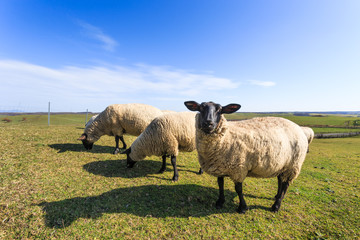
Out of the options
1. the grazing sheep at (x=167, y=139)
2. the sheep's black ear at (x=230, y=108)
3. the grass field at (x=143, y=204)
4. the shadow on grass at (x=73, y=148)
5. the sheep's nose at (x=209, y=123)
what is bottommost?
the grass field at (x=143, y=204)

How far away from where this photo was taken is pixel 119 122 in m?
11.1

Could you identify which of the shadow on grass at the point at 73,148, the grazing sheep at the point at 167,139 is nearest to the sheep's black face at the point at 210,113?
the grazing sheep at the point at 167,139

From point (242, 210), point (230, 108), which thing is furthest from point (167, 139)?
point (242, 210)

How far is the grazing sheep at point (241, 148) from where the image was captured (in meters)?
4.90

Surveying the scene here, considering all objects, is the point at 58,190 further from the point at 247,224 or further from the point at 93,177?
the point at 247,224

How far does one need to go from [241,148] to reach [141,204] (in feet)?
13.5

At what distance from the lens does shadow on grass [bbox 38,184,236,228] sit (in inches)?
191

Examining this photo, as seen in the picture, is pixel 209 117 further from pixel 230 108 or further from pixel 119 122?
pixel 119 122

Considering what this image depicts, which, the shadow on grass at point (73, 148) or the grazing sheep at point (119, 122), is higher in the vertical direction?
the grazing sheep at point (119, 122)

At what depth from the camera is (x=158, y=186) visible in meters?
6.90

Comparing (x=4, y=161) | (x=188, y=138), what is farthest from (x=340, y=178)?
(x=4, y=161)

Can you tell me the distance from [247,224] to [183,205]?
7.24ft

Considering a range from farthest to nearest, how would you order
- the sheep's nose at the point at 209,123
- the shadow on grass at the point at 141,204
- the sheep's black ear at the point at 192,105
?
1. the sheep's black ear at the point at 192,105
2. the shadow on grass at the point at 141,204
3. the sheep's nose at the point at 209,123

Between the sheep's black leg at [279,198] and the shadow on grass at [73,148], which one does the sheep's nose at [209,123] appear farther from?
the shadow on grass at [73,148]
